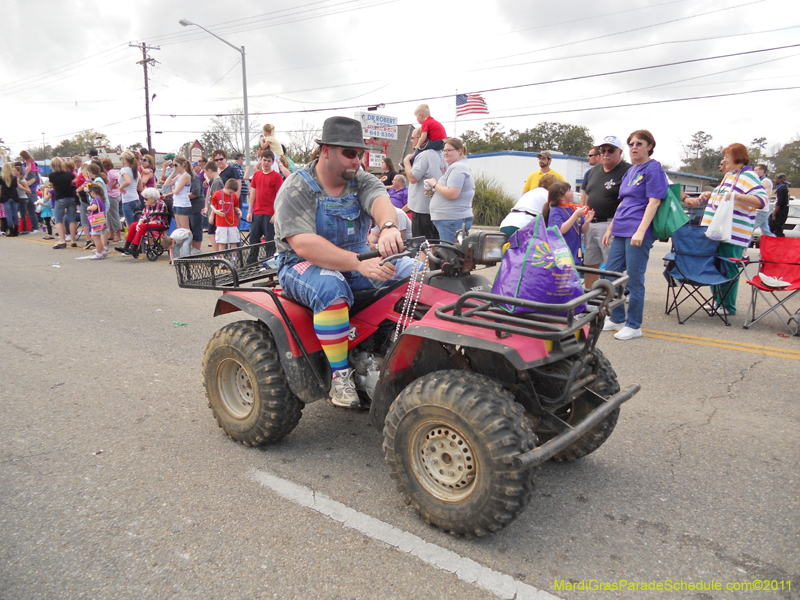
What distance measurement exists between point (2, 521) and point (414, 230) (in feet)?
20.5

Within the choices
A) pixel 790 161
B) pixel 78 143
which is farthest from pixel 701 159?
pixel 78 143

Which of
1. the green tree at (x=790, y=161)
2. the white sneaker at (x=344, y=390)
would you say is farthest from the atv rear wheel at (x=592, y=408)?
the green tree at (x=790, y=161)

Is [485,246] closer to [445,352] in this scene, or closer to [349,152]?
[445,352]

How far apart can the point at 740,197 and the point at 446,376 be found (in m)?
5.79

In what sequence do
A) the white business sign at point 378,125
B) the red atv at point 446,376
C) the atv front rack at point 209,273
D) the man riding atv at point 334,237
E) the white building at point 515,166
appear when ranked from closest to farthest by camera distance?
the red atv at point 446,376
the man riding atv at point 334,237
the atv front rack at point 209,273
the white business sign at point 378,125
the white building at point 515,166

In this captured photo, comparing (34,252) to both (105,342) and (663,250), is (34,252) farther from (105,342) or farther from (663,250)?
(663,250)

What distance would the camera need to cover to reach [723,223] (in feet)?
21.7

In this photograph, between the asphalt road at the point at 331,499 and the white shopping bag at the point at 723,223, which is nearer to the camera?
the asphalt road at the point at 331,499

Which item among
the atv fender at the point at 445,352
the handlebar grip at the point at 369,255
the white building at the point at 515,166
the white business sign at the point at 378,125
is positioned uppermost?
the white business sign at the point at 378,125

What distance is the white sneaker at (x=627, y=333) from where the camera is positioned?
20.3ft

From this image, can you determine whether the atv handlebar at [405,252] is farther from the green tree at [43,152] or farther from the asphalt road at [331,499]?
the green tree at [43,152]

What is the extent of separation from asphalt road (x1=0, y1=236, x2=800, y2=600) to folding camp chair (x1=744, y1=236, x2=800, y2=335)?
140 cm

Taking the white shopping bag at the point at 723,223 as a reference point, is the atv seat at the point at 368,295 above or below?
below

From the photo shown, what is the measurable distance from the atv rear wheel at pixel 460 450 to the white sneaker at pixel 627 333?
13.5ft
